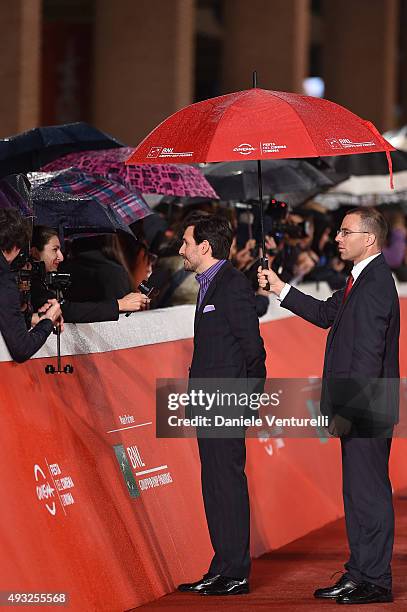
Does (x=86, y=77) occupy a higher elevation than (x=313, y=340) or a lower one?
higher

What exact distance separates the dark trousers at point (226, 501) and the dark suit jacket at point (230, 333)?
0.39m

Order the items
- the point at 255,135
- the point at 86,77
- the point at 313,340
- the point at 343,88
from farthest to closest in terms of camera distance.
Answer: the point at 343,88 < the point at 86,77 < the point at 313,340 < the point at 255,135

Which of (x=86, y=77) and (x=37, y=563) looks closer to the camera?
(x=37, y=563)

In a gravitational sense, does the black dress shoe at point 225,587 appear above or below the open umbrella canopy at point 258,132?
below

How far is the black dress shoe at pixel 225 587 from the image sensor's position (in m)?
7.55

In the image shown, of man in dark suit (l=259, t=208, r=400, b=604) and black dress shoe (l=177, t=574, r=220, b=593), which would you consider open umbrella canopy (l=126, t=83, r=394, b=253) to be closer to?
man in dark suit (l=259, t=208, r=400, b=604)

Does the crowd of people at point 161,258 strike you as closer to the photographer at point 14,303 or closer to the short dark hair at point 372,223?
the photographer at point 14,303

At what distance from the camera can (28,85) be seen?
746 inches

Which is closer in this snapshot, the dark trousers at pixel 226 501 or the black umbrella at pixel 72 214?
the dark trousers at pixel 226 501

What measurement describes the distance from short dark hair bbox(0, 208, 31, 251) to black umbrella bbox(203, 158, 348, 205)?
4.27 metres

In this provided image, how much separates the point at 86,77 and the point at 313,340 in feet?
52.3

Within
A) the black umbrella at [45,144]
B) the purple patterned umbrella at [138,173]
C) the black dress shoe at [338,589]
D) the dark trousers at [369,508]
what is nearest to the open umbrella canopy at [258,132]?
the dark trousers at [369,508]

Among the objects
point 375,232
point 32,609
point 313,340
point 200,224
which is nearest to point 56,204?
point 200,224

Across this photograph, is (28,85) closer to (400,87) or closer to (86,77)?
(86,77)
